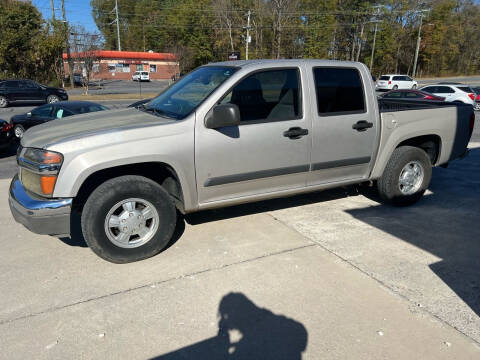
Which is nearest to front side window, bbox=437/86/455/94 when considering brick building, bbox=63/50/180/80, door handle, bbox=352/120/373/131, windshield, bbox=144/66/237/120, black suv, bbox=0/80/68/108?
door handle, bbox=352/120/373/131

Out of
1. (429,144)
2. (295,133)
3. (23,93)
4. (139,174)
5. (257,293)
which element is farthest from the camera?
(23,93)

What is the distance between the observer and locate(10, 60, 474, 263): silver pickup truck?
3.43 meters

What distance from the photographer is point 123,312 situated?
2994 mm

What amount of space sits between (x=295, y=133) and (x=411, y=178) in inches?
84.4

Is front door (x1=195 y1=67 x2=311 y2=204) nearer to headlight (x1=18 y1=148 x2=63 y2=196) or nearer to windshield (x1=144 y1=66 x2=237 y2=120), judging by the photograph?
windshield (x1=144 y1=66 x2=237 y2=120)

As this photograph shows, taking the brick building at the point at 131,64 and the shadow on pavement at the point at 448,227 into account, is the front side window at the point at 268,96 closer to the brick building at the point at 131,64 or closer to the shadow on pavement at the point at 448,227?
the shadow on pavement at the point at 448,227

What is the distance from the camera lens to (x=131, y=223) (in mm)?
3648

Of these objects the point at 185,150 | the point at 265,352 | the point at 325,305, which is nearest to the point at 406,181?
the point at 325,305

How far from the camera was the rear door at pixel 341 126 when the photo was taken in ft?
14.4

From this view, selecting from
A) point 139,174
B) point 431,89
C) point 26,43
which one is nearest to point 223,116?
point 139,174

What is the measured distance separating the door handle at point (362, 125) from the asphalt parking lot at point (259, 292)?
114 cm

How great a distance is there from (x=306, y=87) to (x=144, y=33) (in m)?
81.3

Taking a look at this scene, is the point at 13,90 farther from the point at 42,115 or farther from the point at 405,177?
the point at 405,177

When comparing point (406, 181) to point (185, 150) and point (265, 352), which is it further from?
point (265, 352)
